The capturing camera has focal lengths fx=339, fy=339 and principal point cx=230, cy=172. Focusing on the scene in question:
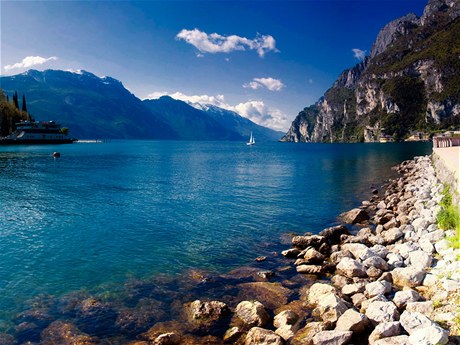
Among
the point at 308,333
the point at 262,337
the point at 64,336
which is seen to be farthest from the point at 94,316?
the point at 308,333

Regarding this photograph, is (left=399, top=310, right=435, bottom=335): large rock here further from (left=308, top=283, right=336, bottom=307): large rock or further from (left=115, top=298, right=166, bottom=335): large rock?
(left=115, top=298, right=166, bottom=335): large rock

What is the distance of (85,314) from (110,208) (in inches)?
917

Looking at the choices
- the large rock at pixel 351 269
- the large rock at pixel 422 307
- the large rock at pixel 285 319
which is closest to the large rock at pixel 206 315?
the large rock at pixel 285 319

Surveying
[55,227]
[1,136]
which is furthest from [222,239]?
[1,136]

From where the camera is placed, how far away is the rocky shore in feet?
40.9

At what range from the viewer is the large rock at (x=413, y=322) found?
444 inches

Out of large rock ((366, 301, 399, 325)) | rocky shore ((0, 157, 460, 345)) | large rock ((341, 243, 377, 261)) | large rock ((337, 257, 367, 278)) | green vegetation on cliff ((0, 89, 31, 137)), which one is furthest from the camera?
green vegetation on cliff ((0, 89, 31, 137))

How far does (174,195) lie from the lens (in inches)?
1839

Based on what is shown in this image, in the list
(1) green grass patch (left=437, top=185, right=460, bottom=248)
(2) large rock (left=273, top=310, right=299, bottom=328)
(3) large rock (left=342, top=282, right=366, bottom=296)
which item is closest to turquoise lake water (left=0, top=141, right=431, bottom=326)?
(2) large rock (left=273, top=310, right=299, bottom=328)

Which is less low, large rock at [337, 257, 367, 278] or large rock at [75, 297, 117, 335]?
large rock at [337, 257, 367, 278]

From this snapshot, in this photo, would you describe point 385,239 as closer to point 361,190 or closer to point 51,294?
point 51,294

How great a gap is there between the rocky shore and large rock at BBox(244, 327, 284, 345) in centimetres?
4

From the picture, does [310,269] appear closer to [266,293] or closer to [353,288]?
[266,293]

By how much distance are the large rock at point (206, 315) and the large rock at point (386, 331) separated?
6.06m
